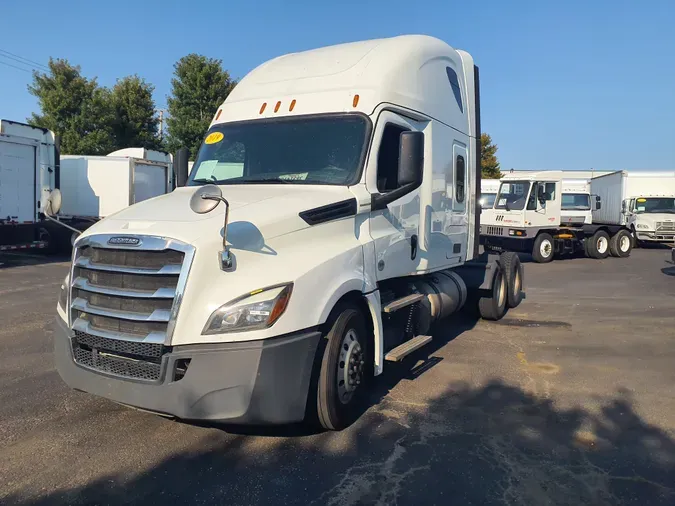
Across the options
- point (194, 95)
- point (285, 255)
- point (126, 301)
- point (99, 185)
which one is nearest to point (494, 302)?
point (285, 255)

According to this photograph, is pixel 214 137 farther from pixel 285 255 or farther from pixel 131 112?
pixel 131 112

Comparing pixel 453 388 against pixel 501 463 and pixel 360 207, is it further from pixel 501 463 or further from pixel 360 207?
pixel 360 207

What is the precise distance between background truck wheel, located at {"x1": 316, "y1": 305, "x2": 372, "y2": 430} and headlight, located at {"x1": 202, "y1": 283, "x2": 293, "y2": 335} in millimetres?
639

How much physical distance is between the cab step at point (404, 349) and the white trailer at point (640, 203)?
1888 centimetres

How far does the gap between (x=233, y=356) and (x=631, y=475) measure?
2803mm

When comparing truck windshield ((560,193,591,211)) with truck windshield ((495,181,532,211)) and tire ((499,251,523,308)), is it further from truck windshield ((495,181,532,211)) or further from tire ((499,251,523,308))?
tire ((499,251,523,308))

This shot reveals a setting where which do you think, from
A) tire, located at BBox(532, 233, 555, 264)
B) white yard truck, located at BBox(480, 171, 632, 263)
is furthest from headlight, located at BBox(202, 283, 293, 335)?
tire, located at BBox(532, 233, 555, 264)

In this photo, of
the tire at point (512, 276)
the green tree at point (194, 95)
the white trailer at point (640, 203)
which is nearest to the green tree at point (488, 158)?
the white trailer at point (640, 203)

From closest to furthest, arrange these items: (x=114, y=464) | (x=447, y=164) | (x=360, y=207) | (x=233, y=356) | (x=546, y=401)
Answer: (x=233, y=356) → (x=114, y=464) → (x=360, y=207) → (x=546, y=401) → (x=447, y=164)

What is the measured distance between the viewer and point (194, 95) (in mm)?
27453

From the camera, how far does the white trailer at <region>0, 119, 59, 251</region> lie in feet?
47.9

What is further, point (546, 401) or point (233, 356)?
point (546, 401)

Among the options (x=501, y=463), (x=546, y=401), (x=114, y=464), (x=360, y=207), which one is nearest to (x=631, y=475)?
(x=501, y=463)

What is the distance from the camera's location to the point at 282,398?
367cm
